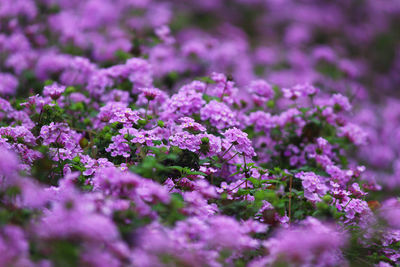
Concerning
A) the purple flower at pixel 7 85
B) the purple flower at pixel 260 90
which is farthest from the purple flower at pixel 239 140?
the purple flower at pixel 7 85

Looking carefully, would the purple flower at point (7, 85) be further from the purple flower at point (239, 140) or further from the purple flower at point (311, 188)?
the purple flower at point (311, 188)

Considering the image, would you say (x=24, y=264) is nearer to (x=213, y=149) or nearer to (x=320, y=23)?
(x=213, y=149)

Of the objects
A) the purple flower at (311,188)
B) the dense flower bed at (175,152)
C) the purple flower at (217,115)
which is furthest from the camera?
the purple flower at (217,115)

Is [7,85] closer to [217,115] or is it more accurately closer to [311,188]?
[217,115]

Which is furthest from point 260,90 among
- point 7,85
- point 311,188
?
point 7,85

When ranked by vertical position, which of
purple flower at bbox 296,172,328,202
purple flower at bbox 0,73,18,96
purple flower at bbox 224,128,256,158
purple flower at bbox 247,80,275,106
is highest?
purple flower at bbox 247,80,275,106

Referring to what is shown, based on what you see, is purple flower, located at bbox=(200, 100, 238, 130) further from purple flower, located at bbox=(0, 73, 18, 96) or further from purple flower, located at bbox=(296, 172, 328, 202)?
purple flower, located at bbox=(0, 73, 18, 96)

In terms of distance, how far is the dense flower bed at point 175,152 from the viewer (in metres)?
2.06

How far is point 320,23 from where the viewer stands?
9258 mm

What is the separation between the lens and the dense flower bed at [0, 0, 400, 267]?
81.3 inches

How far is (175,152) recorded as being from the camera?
2.88m

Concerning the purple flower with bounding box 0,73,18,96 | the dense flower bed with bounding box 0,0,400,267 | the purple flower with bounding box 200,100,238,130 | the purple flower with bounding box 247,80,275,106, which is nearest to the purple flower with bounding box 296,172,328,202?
the dense flower bed with bounding box 0,0,400,267

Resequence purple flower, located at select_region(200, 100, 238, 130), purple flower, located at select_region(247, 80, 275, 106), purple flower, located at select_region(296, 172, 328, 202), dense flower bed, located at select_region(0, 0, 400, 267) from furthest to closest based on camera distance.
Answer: purple flower, located at select_region(247, 80, 275, 106)
purple flower, located at select_region(200, 100, 238, 130)
purple flower, located at select_region(296, 172, 328, 202)
dense flower bed, located at select_region(0, 0, 400, 267)

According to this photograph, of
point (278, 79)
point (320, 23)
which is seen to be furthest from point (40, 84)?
point (320, 23)
